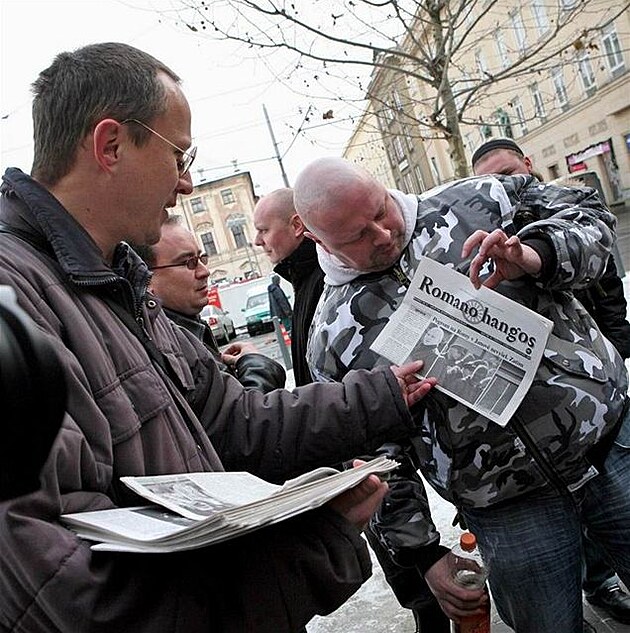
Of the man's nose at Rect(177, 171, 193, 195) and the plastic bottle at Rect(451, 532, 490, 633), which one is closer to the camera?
the man's nose at Rect(177, 171, 193, 195)

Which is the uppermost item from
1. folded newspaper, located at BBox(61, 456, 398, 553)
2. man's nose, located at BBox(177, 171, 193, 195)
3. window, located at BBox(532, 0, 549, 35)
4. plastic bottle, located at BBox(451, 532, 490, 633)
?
window, located at BBox(532, 0, 549, 35)

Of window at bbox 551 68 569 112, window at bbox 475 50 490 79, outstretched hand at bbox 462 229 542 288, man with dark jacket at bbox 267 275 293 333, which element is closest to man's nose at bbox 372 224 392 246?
outstretched hand at bbox 462 229 542 288

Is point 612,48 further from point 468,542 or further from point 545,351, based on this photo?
point 468,542

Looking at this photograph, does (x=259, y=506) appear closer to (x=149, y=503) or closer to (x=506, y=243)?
(x=149, y=503)

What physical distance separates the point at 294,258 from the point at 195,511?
7.87ft

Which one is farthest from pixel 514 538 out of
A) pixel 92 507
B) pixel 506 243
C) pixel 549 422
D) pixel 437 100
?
pixel 437 100

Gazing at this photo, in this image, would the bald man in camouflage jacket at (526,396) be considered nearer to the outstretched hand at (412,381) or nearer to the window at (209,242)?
the outstretched hand at (412,381)

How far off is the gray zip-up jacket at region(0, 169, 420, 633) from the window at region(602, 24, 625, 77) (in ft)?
84.5

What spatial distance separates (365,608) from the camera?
3.38 meters

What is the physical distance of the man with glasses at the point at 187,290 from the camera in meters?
2.84

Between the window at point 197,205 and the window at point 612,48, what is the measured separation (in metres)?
42.4

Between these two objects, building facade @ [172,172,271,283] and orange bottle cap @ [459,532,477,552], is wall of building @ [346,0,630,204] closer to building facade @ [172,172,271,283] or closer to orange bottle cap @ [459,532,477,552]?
orange bottle cap @ [459,532,477,552]

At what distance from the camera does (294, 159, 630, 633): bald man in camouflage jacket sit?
1.82 m

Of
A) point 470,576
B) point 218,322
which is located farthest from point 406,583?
point 218,322
